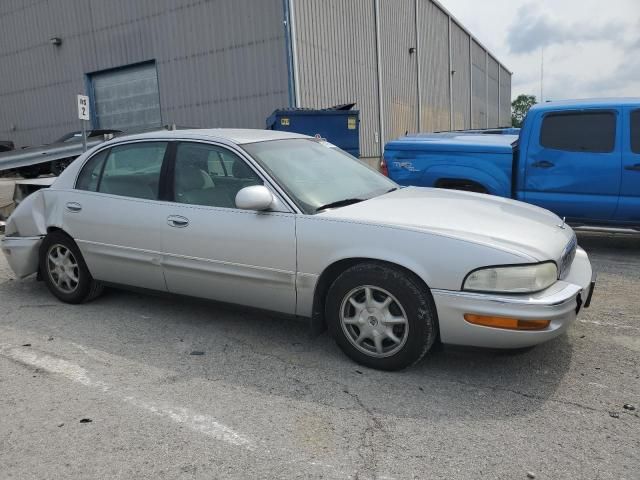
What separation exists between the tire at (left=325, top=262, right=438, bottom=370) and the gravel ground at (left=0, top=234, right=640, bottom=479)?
0.13 meters

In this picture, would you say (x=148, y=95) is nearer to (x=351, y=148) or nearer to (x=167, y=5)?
(x=167, y=5)

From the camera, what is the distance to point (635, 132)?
602 centimetres

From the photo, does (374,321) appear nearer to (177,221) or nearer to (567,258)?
(567,258)

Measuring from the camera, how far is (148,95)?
16859 millimetres

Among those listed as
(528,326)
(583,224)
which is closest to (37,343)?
(528,326)

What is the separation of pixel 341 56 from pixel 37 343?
13854 millimetres

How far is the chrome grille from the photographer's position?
3223 millimetres

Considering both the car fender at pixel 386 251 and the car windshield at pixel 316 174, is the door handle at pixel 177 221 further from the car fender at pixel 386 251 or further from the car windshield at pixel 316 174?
the car fender at pixel 386 251

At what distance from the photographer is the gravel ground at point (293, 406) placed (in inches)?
94.7

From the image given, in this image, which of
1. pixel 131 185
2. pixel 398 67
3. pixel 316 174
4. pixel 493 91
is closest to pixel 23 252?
pixel 131 185

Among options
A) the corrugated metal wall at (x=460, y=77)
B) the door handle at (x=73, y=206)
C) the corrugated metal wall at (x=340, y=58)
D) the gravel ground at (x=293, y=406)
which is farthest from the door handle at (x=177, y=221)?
the corrugated metal wall at (x=460, y=77)

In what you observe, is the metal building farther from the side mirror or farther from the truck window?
the side mirror

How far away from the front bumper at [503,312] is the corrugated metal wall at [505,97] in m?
47.4

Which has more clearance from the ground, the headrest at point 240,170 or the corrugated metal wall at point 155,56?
the corrugated metal wall at point 155,56
